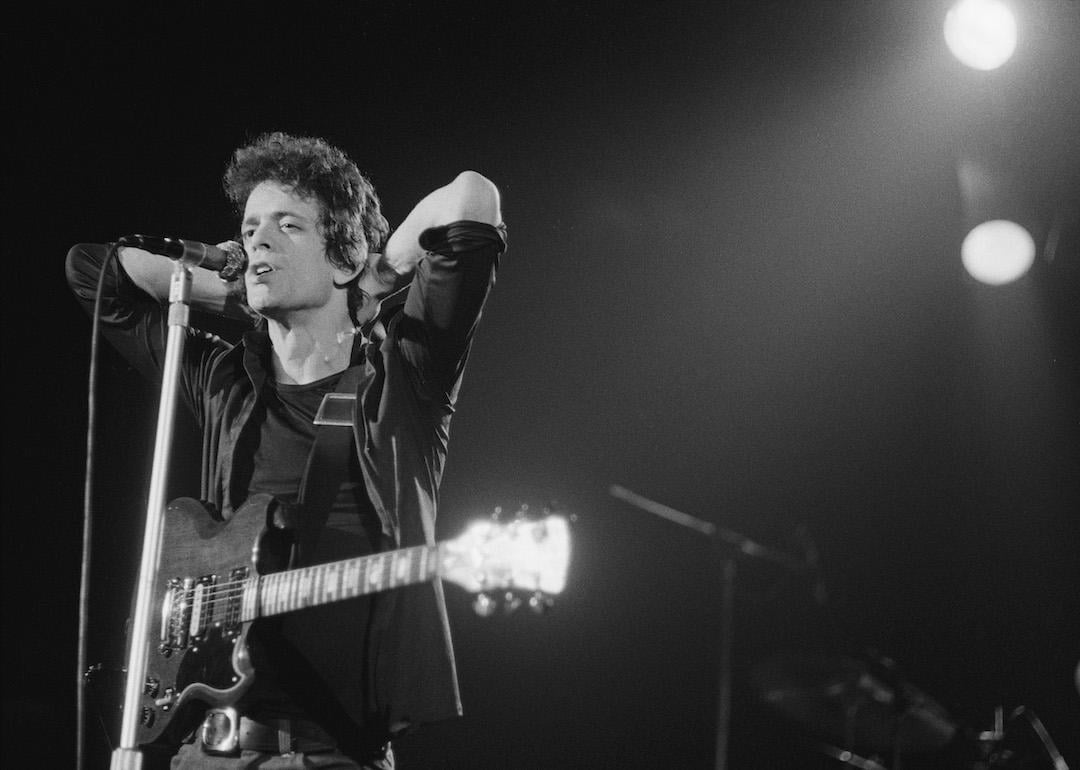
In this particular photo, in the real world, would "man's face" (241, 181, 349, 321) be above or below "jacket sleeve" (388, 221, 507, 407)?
above

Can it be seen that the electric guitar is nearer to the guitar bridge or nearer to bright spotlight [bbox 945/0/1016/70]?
the guitar bridge

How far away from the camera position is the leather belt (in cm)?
194

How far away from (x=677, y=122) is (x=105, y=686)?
305 centimetres

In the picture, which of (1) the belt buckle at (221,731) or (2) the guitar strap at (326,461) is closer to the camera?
(1) the belt buckle at (221,731)

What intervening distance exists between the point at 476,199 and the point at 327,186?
53cm

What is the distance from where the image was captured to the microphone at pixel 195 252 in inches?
80.4

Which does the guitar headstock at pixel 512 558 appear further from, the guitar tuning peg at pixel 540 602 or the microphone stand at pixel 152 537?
the microphone stand at pixel 152 537

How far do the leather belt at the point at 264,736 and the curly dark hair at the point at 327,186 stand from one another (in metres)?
1.03

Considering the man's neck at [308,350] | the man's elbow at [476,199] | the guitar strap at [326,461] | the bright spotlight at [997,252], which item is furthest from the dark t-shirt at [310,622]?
the bright spotlight at [997,252]

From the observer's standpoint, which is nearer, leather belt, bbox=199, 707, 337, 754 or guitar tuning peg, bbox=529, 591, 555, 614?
guitar tuning peg, bbox=529, 591, 555, 614

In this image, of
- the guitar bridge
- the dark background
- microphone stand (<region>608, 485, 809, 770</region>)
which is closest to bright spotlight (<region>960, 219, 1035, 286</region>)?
the dark background

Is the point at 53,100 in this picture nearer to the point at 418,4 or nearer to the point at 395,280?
the point at 418,4

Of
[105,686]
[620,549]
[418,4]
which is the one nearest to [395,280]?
[105,686]

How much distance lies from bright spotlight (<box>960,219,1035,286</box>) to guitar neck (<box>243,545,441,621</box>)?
3852 millimetres
